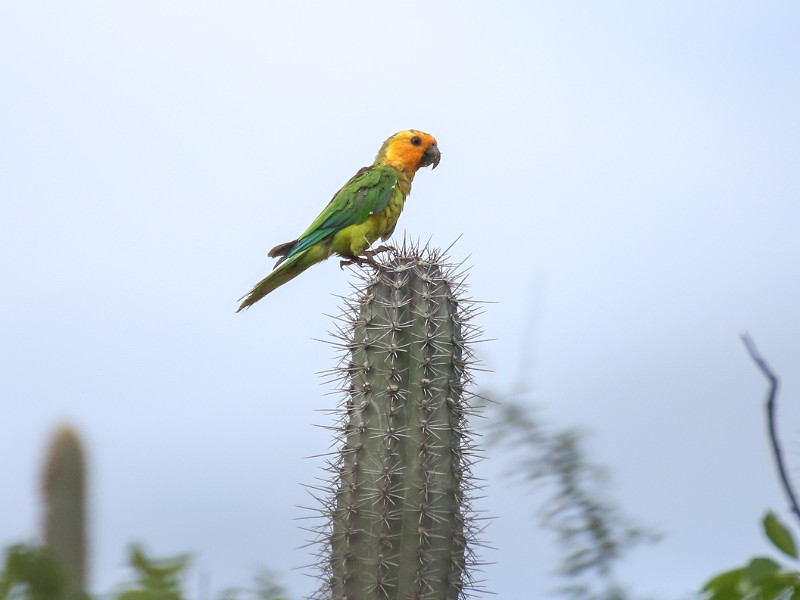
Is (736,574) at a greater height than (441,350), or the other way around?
(441,350)

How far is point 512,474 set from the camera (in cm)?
337

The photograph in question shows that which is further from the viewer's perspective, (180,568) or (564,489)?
(564,489)

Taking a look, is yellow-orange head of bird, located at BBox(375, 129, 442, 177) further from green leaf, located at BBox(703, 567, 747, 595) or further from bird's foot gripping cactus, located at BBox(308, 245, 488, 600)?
green leaf, located at BBox(703, 567, 747, 595)

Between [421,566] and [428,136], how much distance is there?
4744 mm

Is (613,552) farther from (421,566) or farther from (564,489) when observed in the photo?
(421,566)

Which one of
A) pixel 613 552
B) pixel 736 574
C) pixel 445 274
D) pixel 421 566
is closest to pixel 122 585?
pixel 736 574

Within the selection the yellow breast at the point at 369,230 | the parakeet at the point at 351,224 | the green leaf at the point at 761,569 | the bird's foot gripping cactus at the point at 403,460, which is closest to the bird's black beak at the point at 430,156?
the parakeet at the point at 351,224

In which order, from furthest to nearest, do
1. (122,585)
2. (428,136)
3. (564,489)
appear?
(428,136)
(564,489)
(122,585)

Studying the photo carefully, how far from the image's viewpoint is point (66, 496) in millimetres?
4652

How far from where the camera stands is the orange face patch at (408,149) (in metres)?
8.30

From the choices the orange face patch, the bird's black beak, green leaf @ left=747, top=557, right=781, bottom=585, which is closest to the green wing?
the orange face patch

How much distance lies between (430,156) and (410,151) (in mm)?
192

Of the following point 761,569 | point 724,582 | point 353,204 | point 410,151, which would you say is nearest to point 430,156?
point 410,151

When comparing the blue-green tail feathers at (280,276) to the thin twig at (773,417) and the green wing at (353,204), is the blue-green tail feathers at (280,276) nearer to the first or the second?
the green wing at (353,204)
